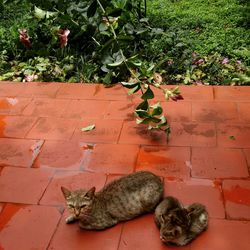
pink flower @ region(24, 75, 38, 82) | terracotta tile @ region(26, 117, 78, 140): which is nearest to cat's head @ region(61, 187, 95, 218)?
terracotta tile @ region(26, 117, 78, 140)

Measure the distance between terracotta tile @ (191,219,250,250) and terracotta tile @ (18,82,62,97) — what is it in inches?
95.8

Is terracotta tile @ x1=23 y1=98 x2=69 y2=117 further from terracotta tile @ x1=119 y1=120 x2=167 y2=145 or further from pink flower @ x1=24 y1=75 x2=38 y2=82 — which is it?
terracotta tile @ x1=119 y1=120 x2=167 y2=145

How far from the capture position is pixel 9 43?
5.40 m

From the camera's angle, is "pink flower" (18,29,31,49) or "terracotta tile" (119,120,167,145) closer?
"terracotta tile" (119,120,167,145)

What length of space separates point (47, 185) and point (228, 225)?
52.9 inches

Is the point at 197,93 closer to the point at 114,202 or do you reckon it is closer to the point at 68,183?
the point at 68,183

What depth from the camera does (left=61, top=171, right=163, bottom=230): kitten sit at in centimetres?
271

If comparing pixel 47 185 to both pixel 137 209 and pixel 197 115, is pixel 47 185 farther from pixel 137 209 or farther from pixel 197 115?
pixel 197 115

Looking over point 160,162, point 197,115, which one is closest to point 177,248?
point 160,162

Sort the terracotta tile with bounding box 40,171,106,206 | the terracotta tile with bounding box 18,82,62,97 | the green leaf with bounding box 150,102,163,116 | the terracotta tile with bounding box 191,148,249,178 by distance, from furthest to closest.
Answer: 1. the terracotta tile with bounding box 18,82,62,97
2. the green leaf with bounding box 150,102,163,116
3. the terracotta tile with bounding box 191,148,249,178
4. the terracotta tile with bounding box 40,171,106,206

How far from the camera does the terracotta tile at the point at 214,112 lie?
152 inches

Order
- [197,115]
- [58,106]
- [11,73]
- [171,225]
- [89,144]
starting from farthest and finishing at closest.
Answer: [11,73], [58,106], [197,115], [89,144], [171,225]

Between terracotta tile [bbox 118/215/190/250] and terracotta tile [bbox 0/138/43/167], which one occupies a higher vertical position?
terracotta tile [bbox 118/215/190/250]

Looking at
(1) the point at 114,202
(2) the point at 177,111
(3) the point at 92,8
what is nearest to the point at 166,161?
(1) the point at 114,202
